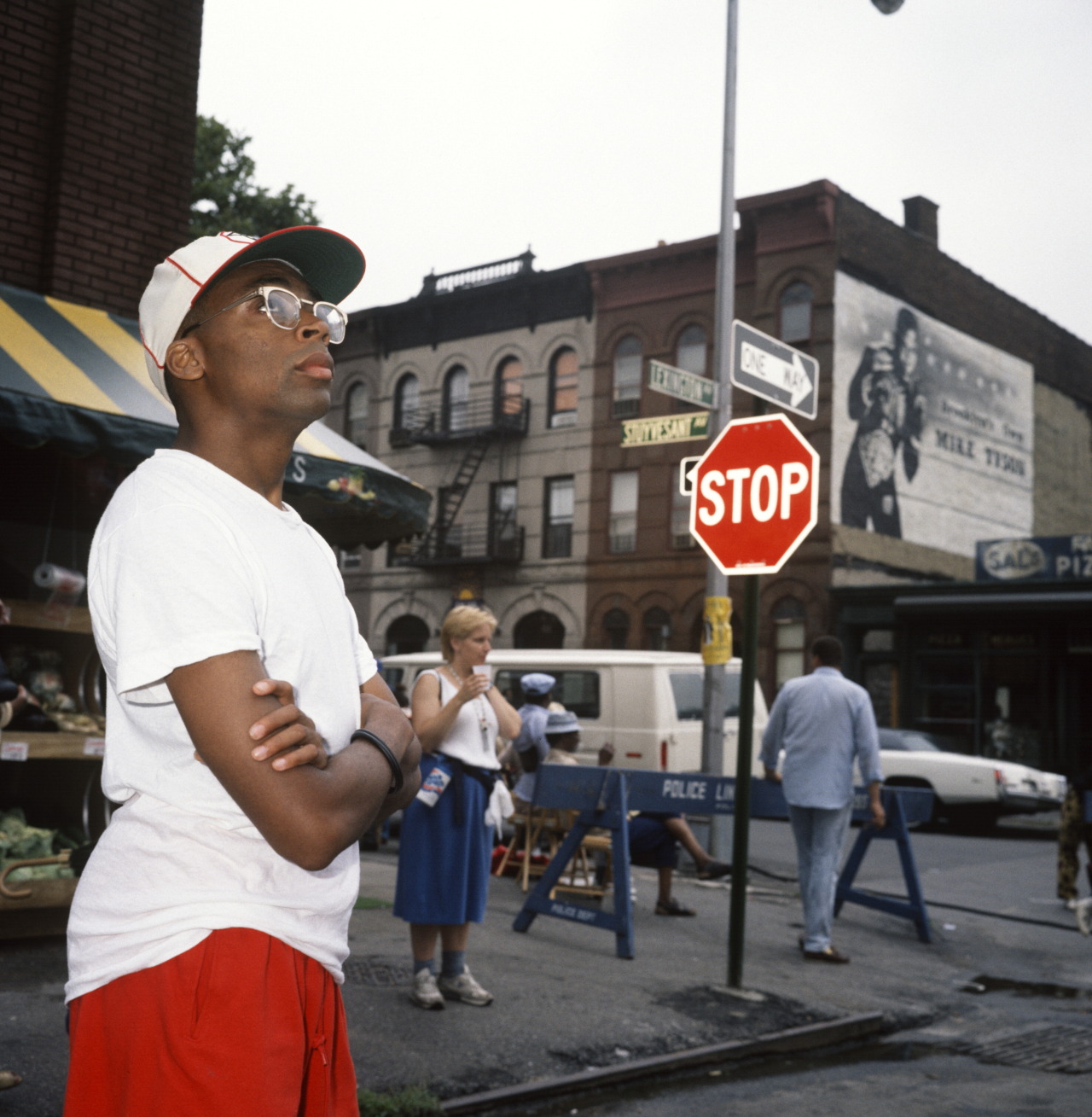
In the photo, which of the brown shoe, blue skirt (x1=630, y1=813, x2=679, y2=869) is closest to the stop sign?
the brown shoe

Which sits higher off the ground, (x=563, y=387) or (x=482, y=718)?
(x=563, y=387)

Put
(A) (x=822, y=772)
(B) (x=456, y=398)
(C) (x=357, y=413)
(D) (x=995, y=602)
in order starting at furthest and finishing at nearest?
(C) (x=357, y=413) → (B) (x=456, y=398) → (D) (x=995, y=602) → (A) (x=822, y=772)

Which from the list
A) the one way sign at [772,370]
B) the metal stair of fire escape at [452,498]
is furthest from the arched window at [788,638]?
the one way sign at [772,370]

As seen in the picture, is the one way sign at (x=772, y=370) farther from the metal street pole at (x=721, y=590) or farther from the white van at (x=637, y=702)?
the white van at (x=637, y=702)

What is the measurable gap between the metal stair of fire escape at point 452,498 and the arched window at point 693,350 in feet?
17.9

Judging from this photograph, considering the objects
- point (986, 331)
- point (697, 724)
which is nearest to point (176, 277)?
point (697, 724)

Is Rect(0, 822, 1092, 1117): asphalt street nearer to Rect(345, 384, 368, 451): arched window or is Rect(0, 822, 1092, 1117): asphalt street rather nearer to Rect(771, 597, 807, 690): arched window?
Rect(771, 597, 807, 690): arched window

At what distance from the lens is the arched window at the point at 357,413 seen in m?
34.3

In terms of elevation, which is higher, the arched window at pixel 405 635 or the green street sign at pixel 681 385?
the green street sign at pixel 681 385

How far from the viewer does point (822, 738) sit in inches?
321

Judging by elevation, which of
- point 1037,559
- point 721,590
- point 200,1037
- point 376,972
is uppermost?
point 1037,559

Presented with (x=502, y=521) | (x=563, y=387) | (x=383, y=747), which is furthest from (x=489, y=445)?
(x=383, y=747)

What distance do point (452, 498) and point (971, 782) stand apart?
55.7 ft

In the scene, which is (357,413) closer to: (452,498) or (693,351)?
(452,498)
